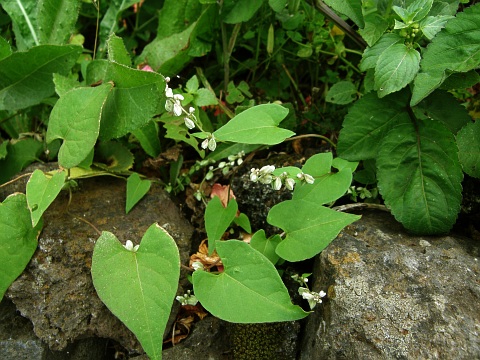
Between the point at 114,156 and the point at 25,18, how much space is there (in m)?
0.86

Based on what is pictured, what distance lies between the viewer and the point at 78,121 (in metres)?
1.59

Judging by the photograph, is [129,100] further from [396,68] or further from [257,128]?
[396,68]

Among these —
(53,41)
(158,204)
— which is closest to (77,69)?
(53,41)

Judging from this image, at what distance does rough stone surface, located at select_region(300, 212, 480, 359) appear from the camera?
1259mm

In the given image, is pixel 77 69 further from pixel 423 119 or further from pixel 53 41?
pixel 423 119

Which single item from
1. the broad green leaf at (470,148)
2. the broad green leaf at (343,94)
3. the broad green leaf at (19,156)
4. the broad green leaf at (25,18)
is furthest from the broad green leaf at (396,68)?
the broad green leaf at (25,18)

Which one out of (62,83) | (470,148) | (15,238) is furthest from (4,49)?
(470,148)

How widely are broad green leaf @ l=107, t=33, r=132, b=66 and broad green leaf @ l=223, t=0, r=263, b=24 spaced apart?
16.5 inches

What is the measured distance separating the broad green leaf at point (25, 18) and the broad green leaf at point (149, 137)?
753 mm

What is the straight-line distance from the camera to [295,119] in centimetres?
195

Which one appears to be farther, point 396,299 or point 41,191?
point 41,191

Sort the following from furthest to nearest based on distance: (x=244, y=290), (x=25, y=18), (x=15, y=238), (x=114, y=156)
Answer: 1. (x=25, y=18)
2. (x=114, y=156)
3. (x=15, y=238)
4. (x=244, y=290)

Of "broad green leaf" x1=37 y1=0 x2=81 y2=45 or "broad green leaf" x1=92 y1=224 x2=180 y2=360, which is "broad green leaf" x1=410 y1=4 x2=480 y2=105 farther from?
"broad green leaf" x1=37 y1=0 x2=81 y2=45

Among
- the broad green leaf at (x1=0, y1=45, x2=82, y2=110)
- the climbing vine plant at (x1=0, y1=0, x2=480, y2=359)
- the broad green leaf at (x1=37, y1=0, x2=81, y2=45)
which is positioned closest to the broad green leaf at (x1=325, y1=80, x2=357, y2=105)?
the climbing vine plant at (x1=0, y1=0, x2=480, y2=359)
